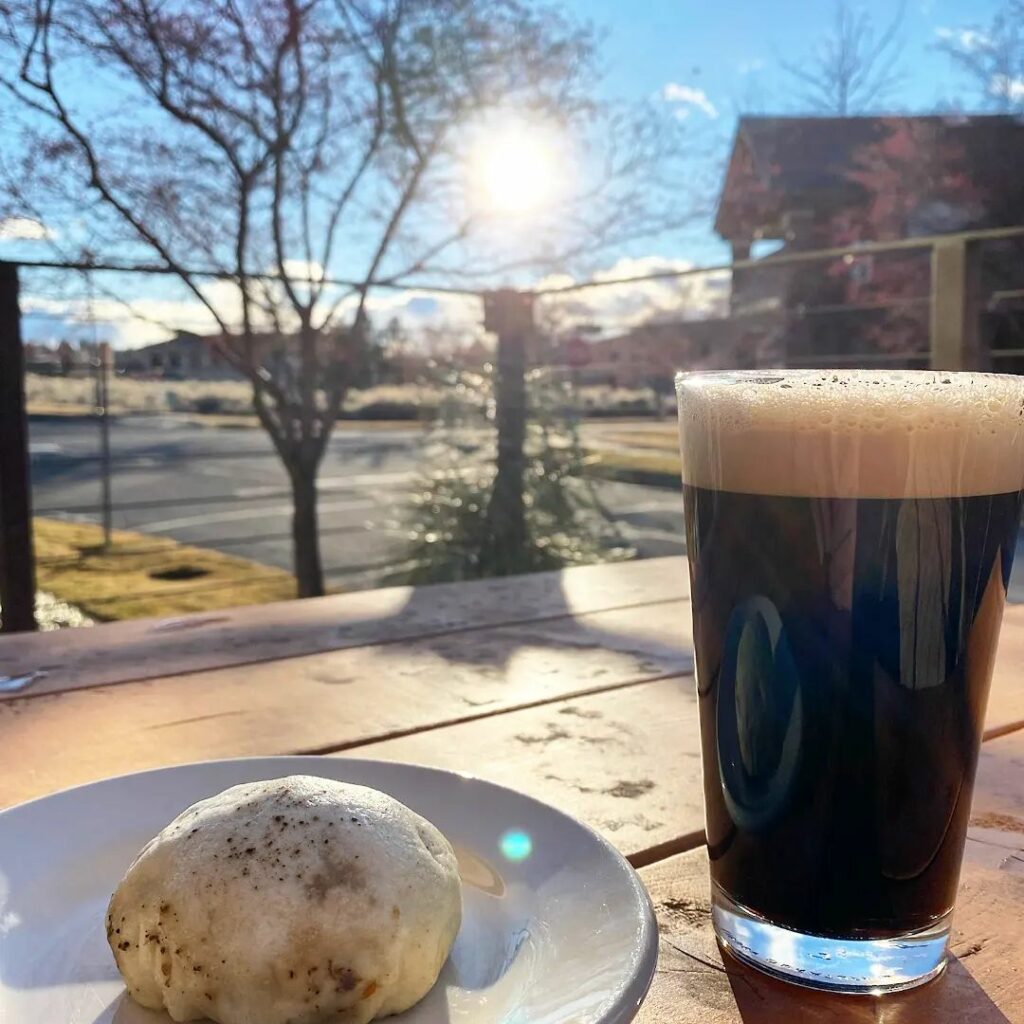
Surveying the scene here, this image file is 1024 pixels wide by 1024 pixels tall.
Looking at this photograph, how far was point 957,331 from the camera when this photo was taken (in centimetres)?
294

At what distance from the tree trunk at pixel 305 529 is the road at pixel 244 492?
0.39 meters

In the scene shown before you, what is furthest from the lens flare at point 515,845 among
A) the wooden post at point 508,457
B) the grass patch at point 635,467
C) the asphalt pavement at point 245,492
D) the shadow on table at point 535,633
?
the grass patch at point 635,467

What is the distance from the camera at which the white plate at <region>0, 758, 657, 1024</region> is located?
502 mm

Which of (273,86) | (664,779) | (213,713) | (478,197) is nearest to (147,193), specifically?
(273,86)

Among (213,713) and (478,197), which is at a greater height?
(478,197)

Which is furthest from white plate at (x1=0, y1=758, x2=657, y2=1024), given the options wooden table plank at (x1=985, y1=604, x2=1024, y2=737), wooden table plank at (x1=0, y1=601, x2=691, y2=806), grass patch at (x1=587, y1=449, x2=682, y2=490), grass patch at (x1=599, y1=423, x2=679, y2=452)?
grass patch at (x1=599, y1=423, x2=679, y2=452)

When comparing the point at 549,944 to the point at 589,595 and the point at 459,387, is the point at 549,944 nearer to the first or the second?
the point at 589,595

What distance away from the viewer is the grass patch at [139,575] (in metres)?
4.73

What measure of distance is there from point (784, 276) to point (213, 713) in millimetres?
4797

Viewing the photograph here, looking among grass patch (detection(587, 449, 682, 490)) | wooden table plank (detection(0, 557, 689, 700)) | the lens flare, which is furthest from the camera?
grass patch (detection(587, 449, 682, 490))

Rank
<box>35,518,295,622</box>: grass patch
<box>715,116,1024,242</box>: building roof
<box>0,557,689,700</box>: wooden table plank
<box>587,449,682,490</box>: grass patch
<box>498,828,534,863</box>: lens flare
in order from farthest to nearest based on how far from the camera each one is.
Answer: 1. <box>715,116,1024,242</box>: building roof
2. <box>587,449,682,490</box>: grass patch
3. <box>35,518,295,622</box>: grass patch
4. <box>0,557,689,700</box>: wooden table plank
5. <box>498,828,534,863</box>: lens flare

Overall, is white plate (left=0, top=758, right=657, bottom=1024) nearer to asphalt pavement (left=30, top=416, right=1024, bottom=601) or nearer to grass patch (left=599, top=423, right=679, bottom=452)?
asphalt pavement (left=30, top=416, right=1024, bottom=601)

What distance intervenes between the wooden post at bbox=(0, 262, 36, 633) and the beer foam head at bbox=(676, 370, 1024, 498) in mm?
2825

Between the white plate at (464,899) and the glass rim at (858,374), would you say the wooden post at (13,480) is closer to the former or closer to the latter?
the white plate at (464,899)
